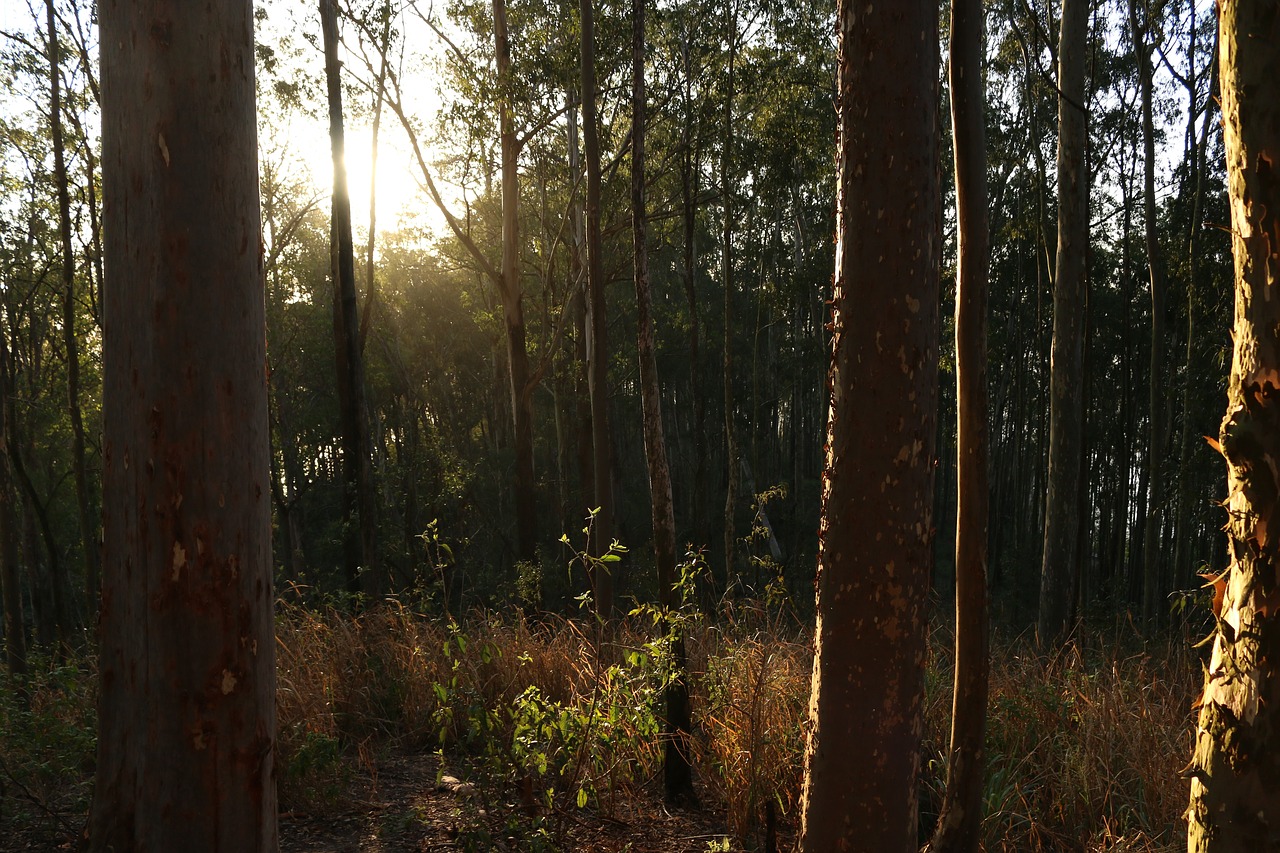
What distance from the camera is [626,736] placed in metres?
4.68

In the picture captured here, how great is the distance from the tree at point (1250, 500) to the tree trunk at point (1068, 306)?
25.7 ft

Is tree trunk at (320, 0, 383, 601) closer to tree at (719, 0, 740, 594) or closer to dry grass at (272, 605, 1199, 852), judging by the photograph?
dry grass at (272, 605, 1199, 852)

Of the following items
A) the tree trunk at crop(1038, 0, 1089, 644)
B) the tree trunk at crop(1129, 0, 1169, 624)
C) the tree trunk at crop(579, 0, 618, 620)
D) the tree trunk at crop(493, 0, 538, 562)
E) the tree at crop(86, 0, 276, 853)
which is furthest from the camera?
the tree trunk at crop(1129, 0, 1169, 624)

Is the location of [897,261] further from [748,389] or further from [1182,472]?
[748,389]

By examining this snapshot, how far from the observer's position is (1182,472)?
12680mm

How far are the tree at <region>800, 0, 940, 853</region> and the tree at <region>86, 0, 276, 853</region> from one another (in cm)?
172

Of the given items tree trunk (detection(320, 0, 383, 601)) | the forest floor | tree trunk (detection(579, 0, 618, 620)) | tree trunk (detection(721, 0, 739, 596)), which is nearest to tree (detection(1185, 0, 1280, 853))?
the forest floor

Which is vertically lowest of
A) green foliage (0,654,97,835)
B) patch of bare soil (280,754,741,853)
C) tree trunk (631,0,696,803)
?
patch of bare soil (280,754,741,853)

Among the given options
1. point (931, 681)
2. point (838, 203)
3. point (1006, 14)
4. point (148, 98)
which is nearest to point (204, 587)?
point (148, 98)

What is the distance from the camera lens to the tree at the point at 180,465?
237 centimetres

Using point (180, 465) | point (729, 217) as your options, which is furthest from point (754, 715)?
point (729, 217)

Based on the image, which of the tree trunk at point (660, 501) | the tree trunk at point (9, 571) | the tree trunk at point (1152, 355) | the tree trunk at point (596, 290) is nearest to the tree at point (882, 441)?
the tree trunk at point (660, 501)

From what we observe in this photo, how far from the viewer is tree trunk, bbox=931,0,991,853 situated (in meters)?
3.51

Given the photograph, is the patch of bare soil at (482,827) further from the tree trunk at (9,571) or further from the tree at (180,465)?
the tree trunk at (9,571)
